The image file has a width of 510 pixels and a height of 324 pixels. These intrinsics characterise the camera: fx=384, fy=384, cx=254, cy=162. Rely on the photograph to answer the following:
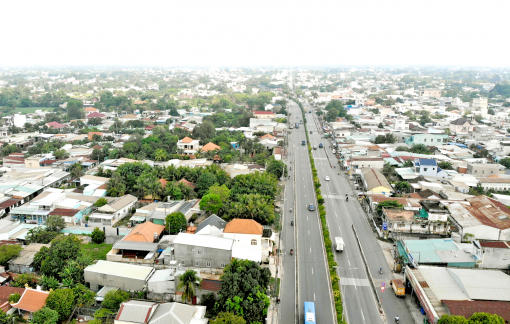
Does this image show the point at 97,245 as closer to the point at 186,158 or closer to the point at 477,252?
the point at 186,158

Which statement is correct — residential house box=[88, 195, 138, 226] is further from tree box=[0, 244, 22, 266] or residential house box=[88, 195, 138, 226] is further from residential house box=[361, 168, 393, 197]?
residential house box=[361, 168, 393, 197]

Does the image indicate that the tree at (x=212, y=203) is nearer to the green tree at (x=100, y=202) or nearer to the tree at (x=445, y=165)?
the green tree at (x=100, y=202)

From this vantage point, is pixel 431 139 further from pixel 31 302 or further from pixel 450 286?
pixel 31 302

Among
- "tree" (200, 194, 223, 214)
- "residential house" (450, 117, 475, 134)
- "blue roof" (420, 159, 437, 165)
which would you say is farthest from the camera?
"residential house" (450, 117, 475, 134)

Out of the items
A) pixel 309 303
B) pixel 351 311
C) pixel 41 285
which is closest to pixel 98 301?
pixel 41 285

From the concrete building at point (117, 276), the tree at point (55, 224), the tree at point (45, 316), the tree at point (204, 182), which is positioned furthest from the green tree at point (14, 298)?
the tree at point (204, 182)

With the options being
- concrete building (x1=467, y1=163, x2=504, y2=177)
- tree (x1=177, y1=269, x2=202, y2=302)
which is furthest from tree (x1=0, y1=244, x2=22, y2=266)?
concrete building (x1=467, y1=163, x2=504, y2=177)
